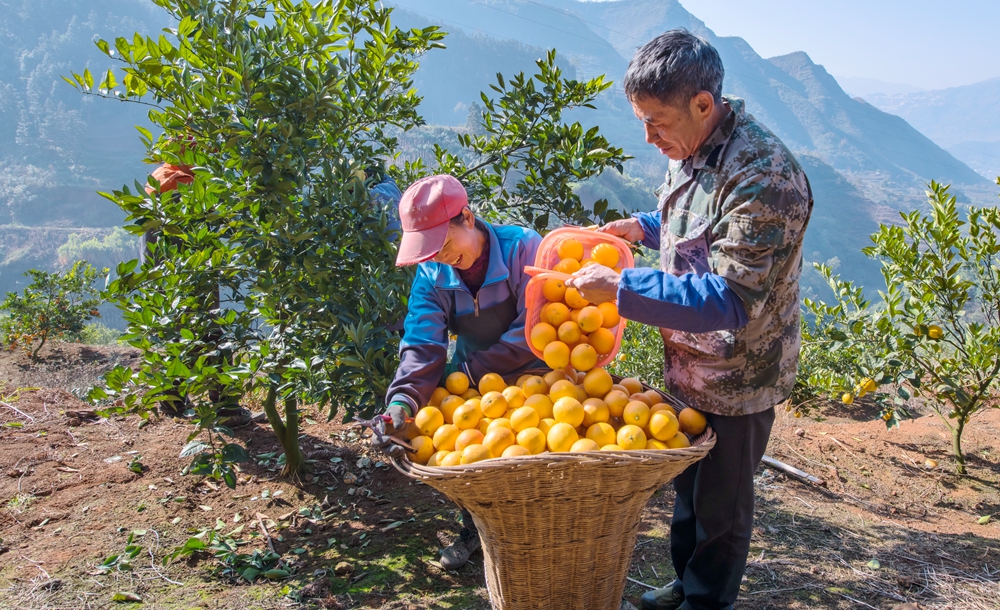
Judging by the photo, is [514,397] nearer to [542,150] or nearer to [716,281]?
[716,281]

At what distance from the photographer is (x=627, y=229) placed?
2.11 metres

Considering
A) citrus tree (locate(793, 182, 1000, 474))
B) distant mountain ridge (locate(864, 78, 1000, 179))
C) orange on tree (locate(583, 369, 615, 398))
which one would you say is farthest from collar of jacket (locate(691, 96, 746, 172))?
distant mountain ridge (locate(864, 78, 1000, 179))

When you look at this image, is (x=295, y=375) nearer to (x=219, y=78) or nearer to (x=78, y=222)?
(x=219, y=78)

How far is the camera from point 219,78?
7.68ft

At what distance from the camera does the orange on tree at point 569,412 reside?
5.42ft

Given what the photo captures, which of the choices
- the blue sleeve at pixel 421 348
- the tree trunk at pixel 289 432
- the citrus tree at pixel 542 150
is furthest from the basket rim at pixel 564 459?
the tree trunk at pixel 289 432

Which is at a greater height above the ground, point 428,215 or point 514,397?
point 428,215

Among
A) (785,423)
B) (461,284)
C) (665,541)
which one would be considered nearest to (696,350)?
(461,284)

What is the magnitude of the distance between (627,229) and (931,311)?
8.66 feet

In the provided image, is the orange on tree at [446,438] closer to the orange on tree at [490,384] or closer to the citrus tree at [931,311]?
the orange on tree at [490,384]

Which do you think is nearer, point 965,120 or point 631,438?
point 631,438

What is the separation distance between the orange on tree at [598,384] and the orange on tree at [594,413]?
0.34ft

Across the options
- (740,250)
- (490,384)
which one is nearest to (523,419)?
(490,384)

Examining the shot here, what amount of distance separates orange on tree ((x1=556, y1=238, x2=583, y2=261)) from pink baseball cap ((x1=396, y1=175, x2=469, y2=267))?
40 centimetres
